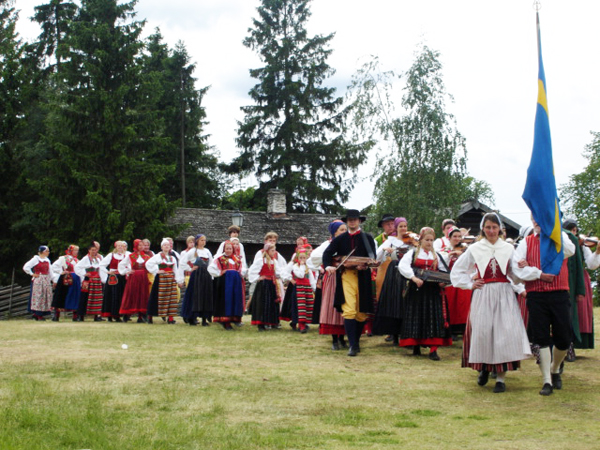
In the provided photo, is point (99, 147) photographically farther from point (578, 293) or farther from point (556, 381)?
point (556, 381)

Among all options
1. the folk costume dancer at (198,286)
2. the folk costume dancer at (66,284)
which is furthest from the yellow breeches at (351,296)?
the folk costume dancer at (66,284)

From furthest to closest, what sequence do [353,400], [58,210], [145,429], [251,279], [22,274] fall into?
[22,274] → [58,210] → [251,279] → [353,400] → [145,429]

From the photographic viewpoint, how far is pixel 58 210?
29750 millimetres

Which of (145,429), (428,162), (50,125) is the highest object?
(50,125)

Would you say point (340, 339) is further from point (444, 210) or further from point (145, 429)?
point (444, 210)

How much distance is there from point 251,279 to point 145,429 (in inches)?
337

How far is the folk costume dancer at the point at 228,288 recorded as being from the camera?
535 inches

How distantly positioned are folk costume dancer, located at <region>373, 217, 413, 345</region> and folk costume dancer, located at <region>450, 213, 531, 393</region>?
2.54 meters

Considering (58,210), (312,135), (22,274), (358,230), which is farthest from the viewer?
(312,135)

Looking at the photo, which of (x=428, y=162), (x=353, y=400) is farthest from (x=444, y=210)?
(x=353, y=400)

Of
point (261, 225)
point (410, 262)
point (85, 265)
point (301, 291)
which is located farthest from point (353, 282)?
point (261, 225)

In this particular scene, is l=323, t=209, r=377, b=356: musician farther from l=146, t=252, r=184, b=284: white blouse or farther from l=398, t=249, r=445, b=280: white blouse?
l=146, t=252, r=184, b=284: white blouse

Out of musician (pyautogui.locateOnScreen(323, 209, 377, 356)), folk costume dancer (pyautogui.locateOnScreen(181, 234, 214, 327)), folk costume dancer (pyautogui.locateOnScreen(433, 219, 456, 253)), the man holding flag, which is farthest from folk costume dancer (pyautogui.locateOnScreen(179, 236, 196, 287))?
the man holding flag

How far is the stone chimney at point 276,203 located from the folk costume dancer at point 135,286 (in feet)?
66.2
